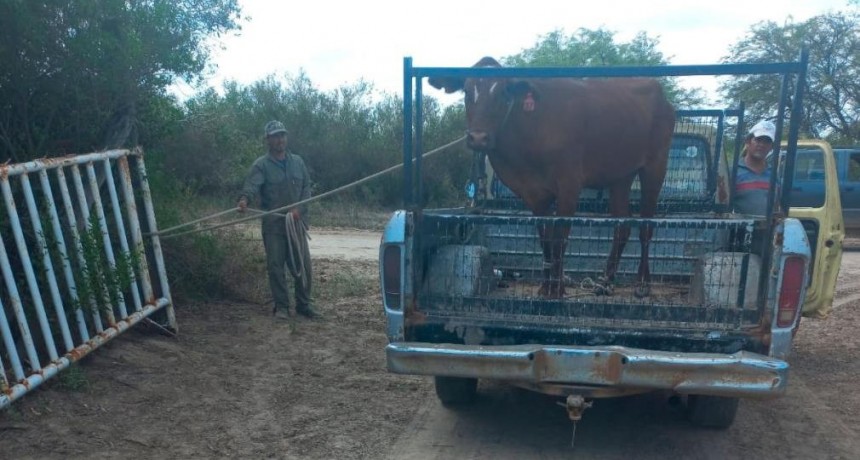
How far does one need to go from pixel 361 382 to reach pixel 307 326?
1743mm

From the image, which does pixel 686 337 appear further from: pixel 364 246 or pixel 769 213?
pixel 364 246

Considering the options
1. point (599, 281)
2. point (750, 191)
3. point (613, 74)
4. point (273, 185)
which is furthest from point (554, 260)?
point (273, 185)

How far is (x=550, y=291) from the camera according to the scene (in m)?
4.84

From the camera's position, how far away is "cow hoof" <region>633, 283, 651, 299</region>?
497 centimetres

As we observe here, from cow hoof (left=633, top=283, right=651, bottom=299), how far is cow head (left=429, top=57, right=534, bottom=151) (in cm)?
133

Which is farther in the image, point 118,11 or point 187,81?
point 187,81

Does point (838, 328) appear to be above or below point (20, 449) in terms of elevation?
below

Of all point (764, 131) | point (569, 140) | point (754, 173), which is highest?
point (569, 140)

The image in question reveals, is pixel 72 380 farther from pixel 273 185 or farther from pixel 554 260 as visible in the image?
pixel 554 260

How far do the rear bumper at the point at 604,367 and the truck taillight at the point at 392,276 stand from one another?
1.01ft

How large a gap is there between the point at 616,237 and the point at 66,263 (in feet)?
12.0

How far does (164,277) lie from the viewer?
6566 millimetres

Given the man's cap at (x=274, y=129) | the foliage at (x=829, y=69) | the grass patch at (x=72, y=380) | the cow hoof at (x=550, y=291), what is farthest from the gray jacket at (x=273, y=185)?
the foliage at (x=829, y=69)

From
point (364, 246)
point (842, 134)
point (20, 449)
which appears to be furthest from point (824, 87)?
point (20, 449)
